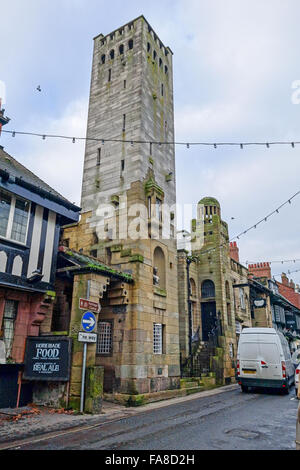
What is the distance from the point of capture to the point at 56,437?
712 cm

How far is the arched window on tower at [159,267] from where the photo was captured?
647 inches

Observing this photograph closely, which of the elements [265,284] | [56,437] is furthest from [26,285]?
[265,284]

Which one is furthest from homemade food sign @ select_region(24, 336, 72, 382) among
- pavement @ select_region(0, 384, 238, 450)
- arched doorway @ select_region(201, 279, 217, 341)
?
arched doorway @ select_region(201, 279, 217, 341)

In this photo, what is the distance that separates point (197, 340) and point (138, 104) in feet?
50.7

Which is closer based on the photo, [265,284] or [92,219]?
[92,219]

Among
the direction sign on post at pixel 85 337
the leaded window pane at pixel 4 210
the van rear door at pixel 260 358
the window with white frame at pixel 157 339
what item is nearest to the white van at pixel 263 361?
the van rear door at pixel 260 358

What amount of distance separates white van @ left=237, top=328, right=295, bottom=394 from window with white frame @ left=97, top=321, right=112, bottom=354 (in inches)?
232

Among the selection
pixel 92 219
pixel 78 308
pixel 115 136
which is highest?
pixel 115 136

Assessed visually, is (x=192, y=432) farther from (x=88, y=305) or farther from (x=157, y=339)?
(x=157, y=339)

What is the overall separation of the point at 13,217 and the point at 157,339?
8.27 m

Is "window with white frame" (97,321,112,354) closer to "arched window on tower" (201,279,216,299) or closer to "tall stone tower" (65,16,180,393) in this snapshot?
"tall stone tower" (65,16,180,393)

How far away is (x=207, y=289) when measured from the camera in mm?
25797
